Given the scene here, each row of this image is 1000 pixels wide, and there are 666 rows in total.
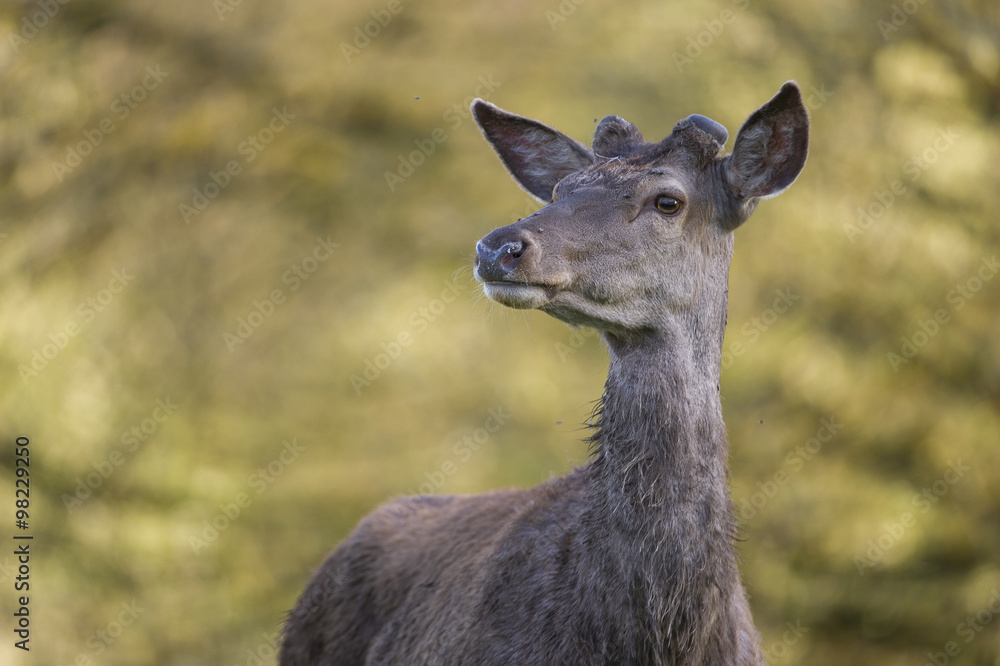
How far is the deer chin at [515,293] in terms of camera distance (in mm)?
4469

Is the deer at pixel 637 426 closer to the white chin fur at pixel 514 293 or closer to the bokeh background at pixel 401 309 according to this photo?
the white chin fur at pixel 514 293

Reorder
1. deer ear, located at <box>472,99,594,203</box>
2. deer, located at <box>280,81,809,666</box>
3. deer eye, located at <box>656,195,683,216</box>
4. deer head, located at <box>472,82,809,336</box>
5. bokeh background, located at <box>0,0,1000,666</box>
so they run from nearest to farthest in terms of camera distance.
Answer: deer head, located at <box>472,82,809,336</box> → deer, located at <box>280,81,809,666</box> → deer eye, located at <box>656,195,683,216</box> → deer ear, located at <box>472,99,594,203</box> → bokeh background, located at <box>0,0,1000,666</box>

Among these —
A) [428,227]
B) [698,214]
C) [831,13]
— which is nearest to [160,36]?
[428,227]

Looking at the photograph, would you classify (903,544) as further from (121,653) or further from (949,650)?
(121,653)

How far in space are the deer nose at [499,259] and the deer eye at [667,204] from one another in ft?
3.13

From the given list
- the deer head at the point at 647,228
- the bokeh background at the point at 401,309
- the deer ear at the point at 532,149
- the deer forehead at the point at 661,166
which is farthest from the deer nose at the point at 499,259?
the bokeh background at the point at 401,309

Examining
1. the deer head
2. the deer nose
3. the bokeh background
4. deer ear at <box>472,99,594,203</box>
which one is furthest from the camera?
the bokeh background

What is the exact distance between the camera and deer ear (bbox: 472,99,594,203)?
6059 mm

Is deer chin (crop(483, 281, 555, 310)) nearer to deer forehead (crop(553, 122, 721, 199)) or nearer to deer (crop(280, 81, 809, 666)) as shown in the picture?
deer (crop(280, 81, 809, 666))

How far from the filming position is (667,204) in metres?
5.04

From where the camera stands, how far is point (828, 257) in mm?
A: 11711

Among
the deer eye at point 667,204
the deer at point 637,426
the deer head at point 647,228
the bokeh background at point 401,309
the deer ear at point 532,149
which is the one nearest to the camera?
the deer head at point 647,228

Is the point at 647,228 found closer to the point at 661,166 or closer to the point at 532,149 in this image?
the point at 661,166

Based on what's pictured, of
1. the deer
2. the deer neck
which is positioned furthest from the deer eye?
the deer neck
